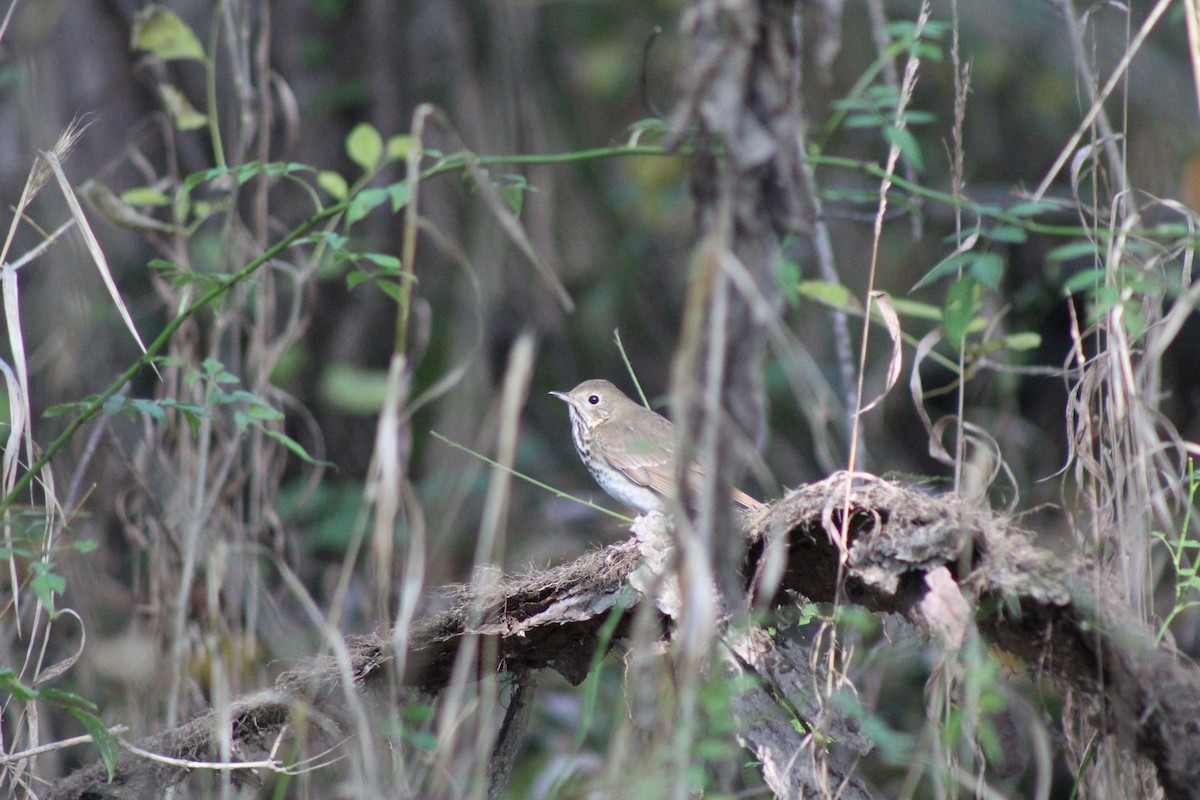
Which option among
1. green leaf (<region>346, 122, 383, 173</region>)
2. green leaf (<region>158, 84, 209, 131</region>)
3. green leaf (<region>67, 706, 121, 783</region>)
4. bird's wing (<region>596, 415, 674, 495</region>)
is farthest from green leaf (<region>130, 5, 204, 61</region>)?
green leaf (<region>67, 706, 121, 783</region>)

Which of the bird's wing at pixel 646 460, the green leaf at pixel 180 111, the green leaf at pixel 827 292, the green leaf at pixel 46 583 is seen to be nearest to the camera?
the green leaf at pixel 46 583

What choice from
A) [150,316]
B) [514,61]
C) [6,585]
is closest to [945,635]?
[6,585]

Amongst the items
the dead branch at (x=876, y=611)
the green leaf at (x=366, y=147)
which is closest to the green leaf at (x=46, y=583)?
the dead branch at (x=876, y=611)

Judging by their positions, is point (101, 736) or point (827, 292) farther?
point (827, 292)

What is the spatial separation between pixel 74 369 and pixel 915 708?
3460 mm

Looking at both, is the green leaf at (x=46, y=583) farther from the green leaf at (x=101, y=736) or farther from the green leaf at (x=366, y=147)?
the green leaf at (x=366, y=147)

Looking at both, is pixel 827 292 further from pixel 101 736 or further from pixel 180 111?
pixel 180 111

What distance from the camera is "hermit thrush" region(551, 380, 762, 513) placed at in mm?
4203

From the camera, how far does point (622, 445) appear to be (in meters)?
4.41

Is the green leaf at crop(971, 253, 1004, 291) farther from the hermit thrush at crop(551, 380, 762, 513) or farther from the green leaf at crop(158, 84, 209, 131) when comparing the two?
the green leaf at crop(158, 84, 209, 131)

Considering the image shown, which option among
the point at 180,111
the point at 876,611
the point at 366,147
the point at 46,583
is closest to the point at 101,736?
the point at 46,583

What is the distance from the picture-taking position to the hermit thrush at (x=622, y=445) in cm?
420

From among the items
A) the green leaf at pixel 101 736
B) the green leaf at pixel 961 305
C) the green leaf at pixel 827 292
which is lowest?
the green leaf at pixel 101 736

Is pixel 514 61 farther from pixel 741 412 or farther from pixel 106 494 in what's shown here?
pixel 741 412
